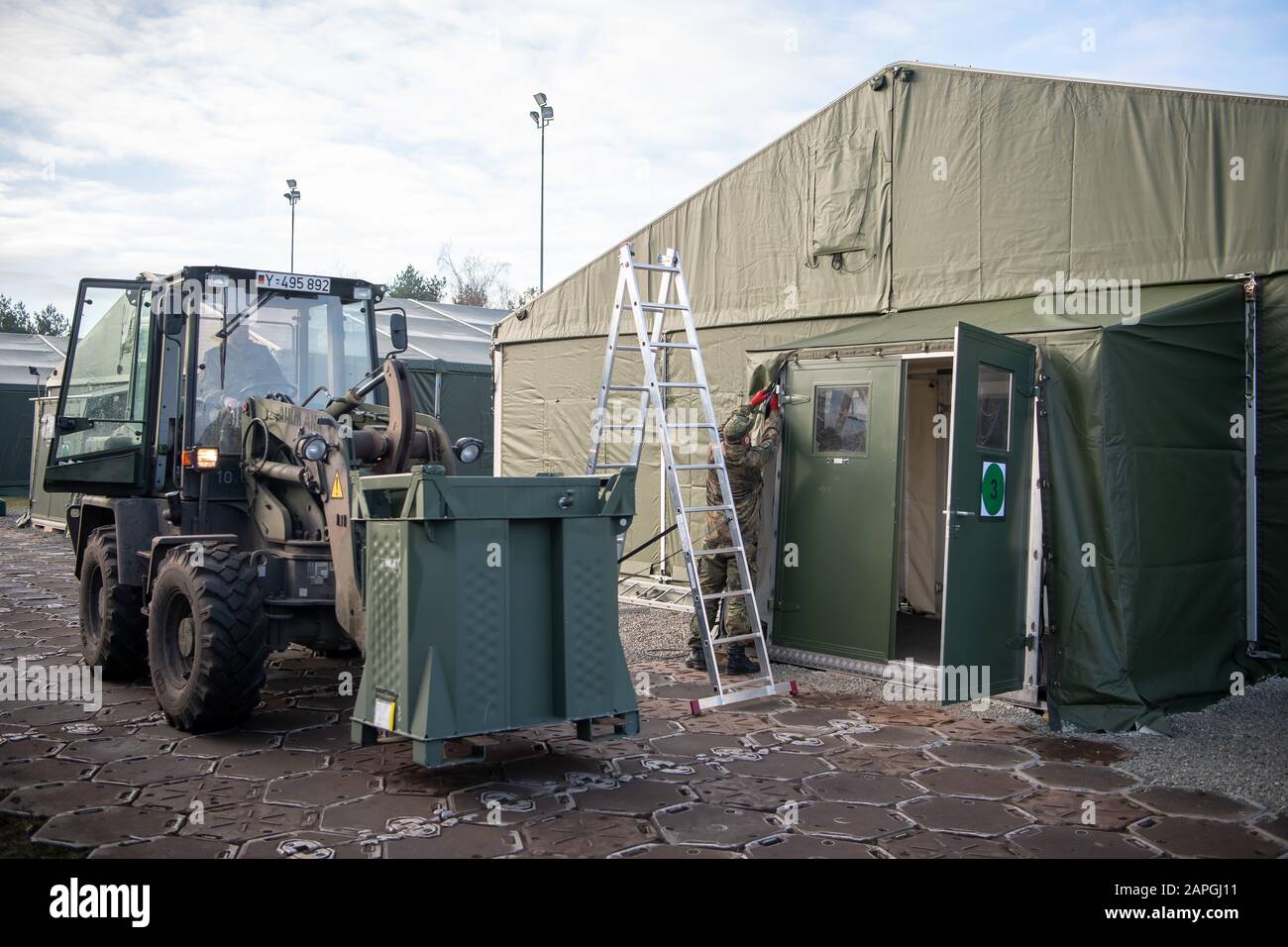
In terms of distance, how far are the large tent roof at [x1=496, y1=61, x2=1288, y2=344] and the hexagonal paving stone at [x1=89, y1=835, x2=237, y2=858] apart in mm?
6584

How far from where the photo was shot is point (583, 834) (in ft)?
14.9

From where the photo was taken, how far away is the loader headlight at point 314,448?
611 cm

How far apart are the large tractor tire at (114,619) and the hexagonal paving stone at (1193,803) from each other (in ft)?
19.7

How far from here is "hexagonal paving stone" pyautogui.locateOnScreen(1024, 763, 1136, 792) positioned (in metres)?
5.33

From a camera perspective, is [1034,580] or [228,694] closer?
[228,694]

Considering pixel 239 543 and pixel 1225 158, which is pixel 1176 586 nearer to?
pixel 1225 158

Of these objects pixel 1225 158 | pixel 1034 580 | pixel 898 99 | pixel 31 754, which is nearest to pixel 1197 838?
pixel 1034 580

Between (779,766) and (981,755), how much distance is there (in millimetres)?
1171

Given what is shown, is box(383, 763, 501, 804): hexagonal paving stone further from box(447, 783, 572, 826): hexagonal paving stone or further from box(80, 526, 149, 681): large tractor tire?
box(80, 526, 149, 681): large tractor tire

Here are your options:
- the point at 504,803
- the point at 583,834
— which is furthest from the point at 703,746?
the point at 583,834

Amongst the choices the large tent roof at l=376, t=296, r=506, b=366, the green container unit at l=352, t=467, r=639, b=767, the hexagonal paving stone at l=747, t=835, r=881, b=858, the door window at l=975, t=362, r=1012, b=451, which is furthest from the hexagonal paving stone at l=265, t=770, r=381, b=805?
the large tent roof at l=376, t=296, r=506, b=366

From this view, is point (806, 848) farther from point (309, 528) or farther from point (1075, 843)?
point (309, 528)

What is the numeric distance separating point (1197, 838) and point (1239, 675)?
9.80 feet
